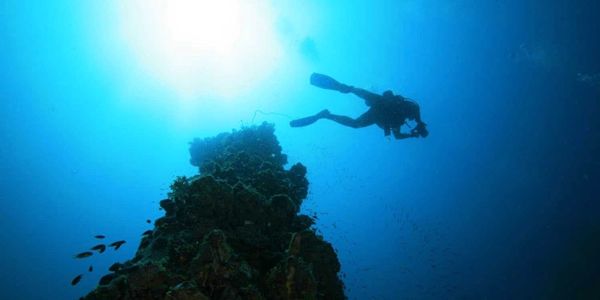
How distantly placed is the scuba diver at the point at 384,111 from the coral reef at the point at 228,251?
4770 millimetres

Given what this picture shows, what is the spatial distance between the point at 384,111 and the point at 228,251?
29.7 ft

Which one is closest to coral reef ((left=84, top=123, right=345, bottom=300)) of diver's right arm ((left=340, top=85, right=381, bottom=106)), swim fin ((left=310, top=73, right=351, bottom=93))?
swim fin ((left=310, top=73, right=351, bottom=93))

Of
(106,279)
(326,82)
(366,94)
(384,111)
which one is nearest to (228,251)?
(106,279)

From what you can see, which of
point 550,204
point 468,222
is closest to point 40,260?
point 468,222

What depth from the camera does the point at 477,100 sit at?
83.1 metres

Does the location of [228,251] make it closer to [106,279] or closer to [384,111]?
[106,279]

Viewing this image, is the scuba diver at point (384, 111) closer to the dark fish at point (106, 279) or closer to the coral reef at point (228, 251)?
the coral reef at point (228, 251)

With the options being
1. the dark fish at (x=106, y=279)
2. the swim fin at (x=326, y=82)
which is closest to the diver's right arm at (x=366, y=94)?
the swim fin at (x=326, y=82)

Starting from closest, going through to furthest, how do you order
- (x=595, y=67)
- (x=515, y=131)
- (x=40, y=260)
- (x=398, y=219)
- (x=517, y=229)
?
1. (x=595, y=67)
2. (x=517, y=229)
3. (x=515, y=131)
4. (x=40, y=260)
5. (x=398, y=219)

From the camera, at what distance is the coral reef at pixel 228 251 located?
16.4 feet

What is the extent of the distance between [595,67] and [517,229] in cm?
3043

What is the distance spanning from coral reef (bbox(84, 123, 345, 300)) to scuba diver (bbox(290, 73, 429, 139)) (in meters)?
4.77

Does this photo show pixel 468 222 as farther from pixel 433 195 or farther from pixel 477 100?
pixel 477 100

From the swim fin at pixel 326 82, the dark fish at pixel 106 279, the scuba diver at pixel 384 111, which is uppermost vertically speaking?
the swim fin at pixel 326 82
